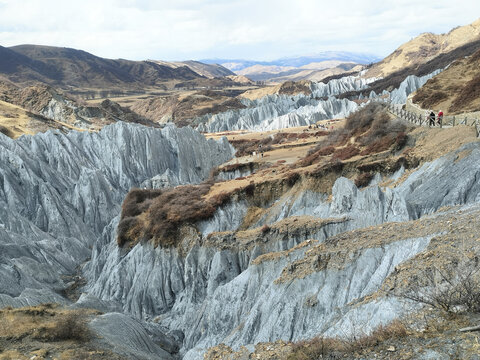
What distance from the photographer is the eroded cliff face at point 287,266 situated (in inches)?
512

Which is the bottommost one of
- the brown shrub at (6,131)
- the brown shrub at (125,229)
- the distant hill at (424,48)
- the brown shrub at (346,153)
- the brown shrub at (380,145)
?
the brown shrub at (125,229)

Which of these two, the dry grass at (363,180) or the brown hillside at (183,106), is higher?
the brown hillside at (183,106)

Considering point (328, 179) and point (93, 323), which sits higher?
point (328, 179)

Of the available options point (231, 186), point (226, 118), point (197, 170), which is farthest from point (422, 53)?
Answer: point (231, 186)

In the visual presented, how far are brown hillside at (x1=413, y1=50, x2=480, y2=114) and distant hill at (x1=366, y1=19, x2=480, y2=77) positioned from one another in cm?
11366

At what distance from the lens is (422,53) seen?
509ft

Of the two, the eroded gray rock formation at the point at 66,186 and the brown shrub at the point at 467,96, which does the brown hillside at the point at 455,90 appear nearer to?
the brown shrub at the point at 467,96

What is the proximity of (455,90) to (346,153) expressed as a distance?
2085 cm

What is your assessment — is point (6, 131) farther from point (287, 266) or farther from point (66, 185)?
point (287, 266)

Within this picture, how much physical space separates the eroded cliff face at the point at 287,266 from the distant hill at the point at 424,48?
479ft

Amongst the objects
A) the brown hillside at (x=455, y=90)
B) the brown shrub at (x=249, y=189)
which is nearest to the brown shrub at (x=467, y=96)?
the brown hillside at (x=455, y=90)

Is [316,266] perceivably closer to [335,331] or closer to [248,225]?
[335,331]

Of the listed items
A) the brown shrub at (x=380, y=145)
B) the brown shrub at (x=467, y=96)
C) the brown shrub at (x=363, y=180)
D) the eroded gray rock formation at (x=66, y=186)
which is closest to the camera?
the brown shrub at (x=363, y=180)

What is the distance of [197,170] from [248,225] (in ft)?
120
